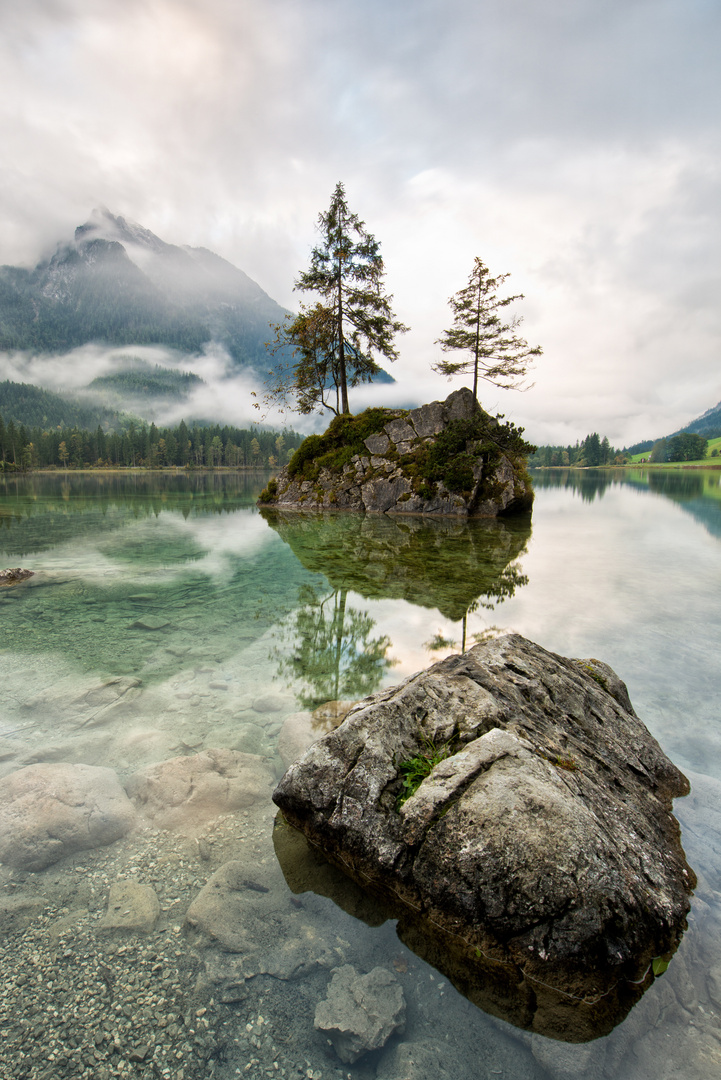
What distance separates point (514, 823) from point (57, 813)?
12.4 ft

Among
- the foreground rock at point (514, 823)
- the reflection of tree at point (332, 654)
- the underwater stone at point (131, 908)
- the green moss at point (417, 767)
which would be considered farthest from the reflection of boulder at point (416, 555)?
the underwater stone at point (131, 908)

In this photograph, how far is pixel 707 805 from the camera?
4.30m

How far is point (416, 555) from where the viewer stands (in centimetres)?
1526

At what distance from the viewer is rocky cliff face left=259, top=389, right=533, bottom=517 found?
27.3m

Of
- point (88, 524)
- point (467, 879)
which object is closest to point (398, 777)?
point (467, 879)

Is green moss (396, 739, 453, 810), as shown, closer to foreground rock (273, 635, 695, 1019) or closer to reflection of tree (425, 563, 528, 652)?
foreground rock (273, 635, 695, 1019)

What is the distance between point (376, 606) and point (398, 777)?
634 cm

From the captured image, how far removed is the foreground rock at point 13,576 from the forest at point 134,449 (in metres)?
126

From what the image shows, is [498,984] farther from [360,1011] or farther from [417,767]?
[417,767]

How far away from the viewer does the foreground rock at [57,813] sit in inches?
148

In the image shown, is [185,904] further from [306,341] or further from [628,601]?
[306,341]

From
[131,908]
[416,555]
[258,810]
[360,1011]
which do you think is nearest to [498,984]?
[360,1011]

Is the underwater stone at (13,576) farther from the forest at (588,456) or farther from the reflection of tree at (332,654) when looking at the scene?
the forest at (588,456)

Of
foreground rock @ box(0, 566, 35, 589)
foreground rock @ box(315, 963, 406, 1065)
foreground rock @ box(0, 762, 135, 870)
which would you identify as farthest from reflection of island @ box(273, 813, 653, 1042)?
foreground rock @ box(0, 566, 35, 589)
